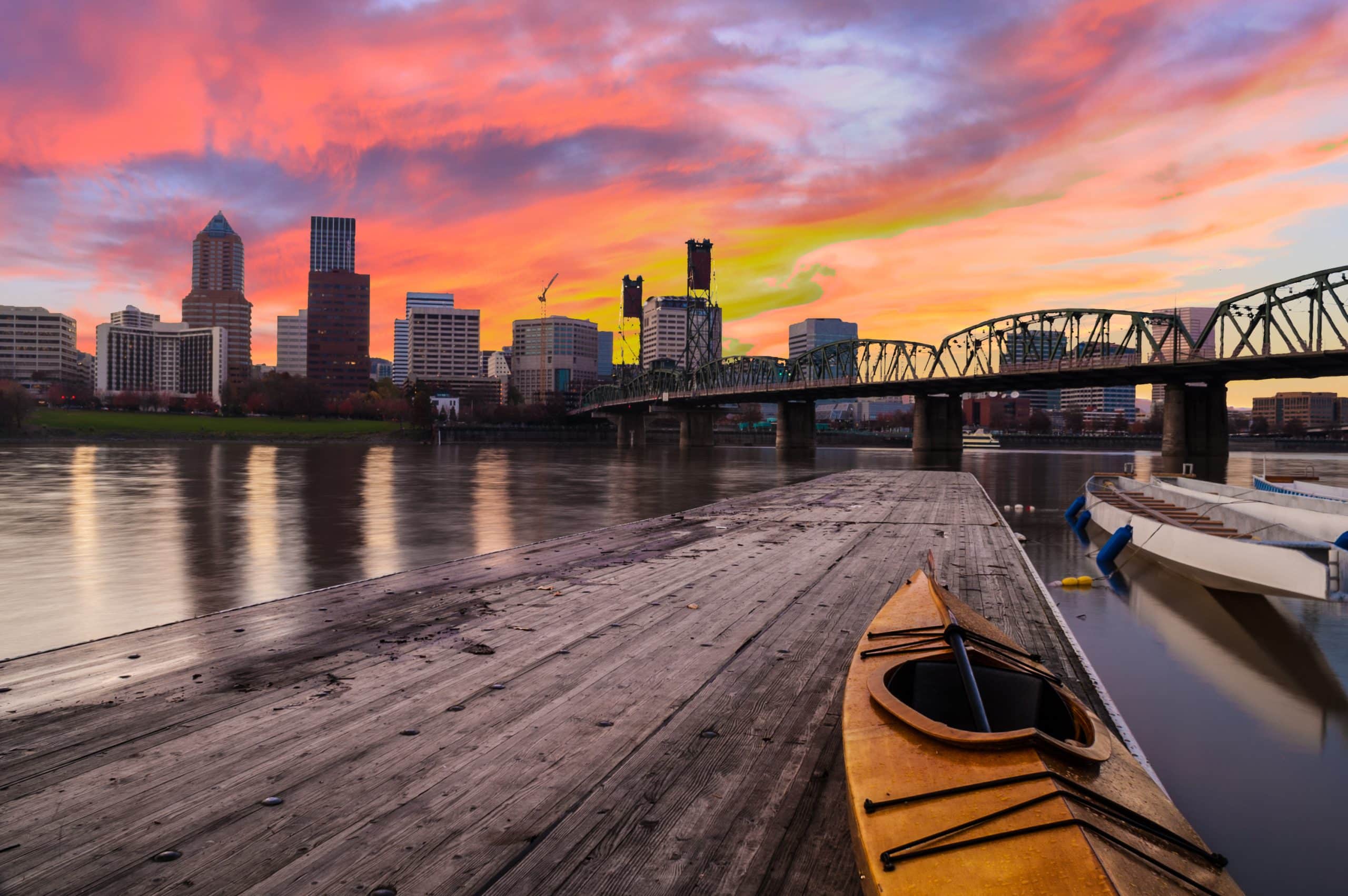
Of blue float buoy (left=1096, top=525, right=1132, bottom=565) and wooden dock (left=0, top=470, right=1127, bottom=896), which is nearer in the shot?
wooden dock (left=0, top=470, right=1127, bottom=896)

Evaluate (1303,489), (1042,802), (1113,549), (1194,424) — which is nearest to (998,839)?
(1042,802)

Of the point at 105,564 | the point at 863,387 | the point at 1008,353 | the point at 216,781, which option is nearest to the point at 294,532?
the point at 105,564

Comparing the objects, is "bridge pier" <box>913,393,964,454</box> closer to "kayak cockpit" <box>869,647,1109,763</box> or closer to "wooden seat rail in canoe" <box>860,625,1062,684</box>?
"wooden seat rail in canoe" <box>860,625,1062,684</box>

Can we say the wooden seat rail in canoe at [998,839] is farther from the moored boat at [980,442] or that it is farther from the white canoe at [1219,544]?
the moored boat at [980,442]

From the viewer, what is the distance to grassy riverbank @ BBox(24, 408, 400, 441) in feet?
431

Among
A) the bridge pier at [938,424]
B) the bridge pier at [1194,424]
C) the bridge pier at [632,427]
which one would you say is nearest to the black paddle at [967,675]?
the bridge pier at [1194,424]

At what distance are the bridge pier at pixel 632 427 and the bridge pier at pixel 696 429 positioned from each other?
82.6 ft

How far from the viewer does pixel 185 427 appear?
14800 cm

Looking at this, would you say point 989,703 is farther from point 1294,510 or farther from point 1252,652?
point 1294,510

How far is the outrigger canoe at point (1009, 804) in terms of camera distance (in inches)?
124

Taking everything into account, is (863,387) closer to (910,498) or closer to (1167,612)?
(910,498)

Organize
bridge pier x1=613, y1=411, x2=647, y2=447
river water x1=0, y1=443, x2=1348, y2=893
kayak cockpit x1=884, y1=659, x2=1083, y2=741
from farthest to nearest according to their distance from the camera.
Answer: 1. bridge pier x1=613, y1=411, x2=647, y2=447
2. river water x1=0, y1=443, x2=1348, y2=893
3. kayak cockpit x1=884, y1=659, x2=1083, y2=741

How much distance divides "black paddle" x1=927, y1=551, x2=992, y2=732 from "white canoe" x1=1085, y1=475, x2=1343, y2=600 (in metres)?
10.4

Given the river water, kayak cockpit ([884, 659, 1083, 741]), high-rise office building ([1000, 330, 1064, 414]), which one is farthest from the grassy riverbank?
kayak cockpit ([884, 659, 1083, 741])
